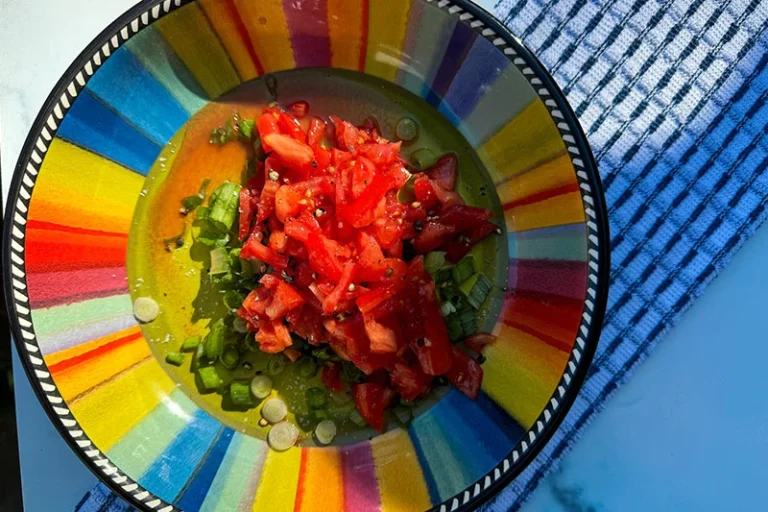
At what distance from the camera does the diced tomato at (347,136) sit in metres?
Result: 1.58

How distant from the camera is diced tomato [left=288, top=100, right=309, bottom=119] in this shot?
1.62 metres

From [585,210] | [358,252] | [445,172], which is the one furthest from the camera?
[445,172]

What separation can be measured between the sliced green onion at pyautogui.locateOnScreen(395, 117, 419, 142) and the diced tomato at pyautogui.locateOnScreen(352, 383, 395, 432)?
55 centimetres

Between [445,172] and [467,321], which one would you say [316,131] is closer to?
[445,172]

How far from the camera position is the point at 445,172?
5.19ft

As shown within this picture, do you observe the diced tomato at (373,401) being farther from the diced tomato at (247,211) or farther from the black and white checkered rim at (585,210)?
the diced tomato at (247,211)

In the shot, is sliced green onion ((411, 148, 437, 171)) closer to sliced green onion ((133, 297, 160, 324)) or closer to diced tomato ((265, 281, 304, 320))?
diced tomato ((265, 281, 304, 320))

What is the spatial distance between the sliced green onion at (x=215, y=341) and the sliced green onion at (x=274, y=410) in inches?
6.1

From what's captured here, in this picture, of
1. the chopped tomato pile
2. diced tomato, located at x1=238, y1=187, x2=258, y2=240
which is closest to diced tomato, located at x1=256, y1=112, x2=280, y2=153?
the chopped tomato pile

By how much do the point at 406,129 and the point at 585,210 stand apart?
0.45 meters

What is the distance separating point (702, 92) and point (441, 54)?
0.59 metres

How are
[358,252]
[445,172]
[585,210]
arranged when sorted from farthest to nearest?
[445,172] < [358,252] < [585,210]

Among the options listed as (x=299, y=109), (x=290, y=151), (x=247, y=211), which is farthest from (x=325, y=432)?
(x=299, y=109)

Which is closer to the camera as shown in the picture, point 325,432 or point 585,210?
point 585,210
